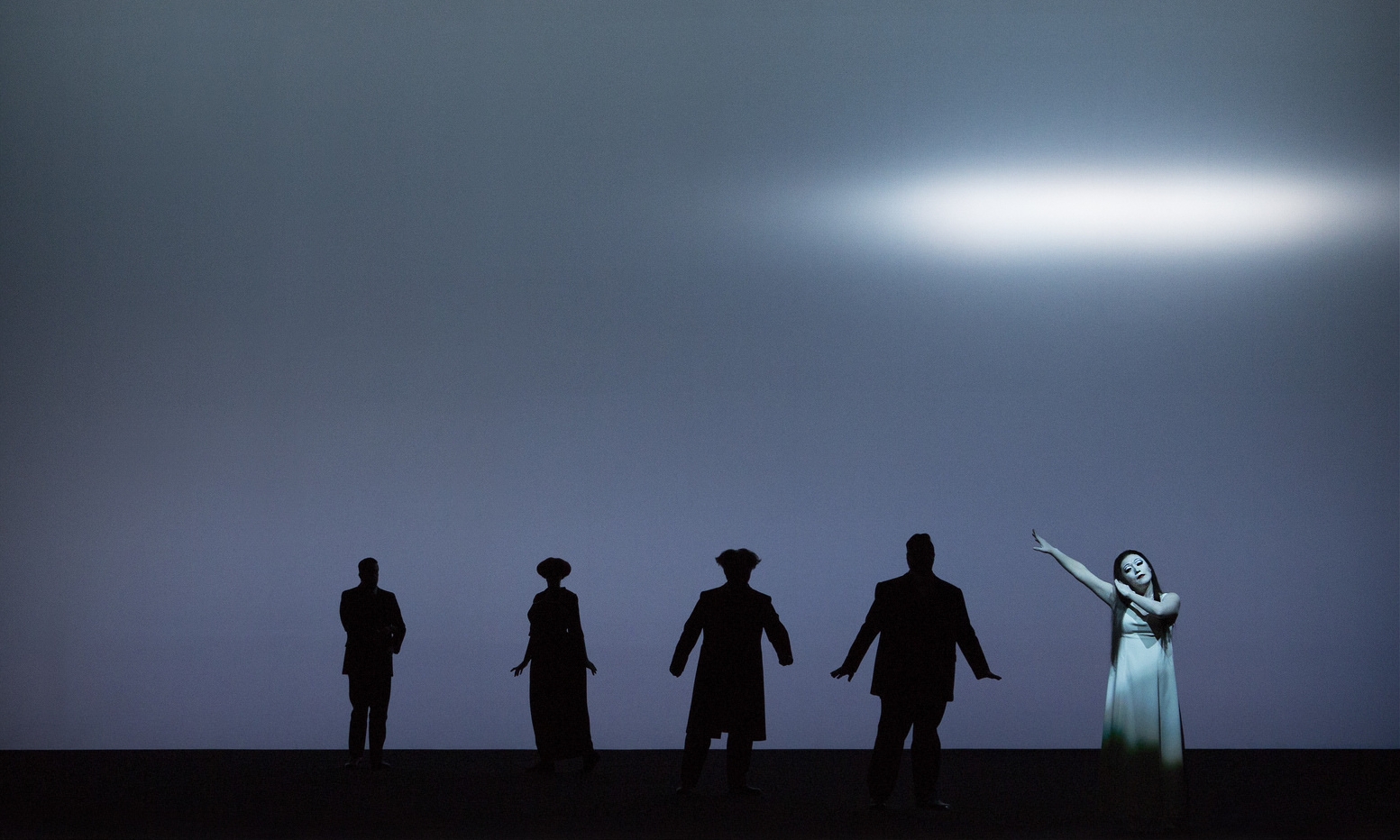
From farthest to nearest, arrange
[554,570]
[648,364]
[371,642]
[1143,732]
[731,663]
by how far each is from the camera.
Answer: [648,364], [554,570], [371,642], [731,663], [1143,732]

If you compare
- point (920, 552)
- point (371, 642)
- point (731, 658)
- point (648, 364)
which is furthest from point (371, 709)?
point (920, 552)

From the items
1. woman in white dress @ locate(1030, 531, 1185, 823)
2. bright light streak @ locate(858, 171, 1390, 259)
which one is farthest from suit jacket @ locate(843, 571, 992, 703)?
bright light streak @ locate(858, 171, 1390, 259)

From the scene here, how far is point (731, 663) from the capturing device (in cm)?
650

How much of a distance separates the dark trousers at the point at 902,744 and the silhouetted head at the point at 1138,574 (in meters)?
1.02

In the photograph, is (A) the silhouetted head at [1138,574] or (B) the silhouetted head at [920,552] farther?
(B) the silhouetted head at [920,552]

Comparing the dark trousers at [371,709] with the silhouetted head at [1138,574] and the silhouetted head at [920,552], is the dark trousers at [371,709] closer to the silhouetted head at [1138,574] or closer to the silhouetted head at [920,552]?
the silhouetted head at [920,552]

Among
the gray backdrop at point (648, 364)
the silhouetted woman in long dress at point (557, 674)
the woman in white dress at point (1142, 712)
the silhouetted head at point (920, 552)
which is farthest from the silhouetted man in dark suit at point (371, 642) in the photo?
the woman in white dress at point (1142, 712)
